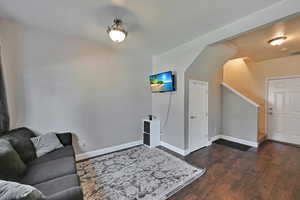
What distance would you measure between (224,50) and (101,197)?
3920mm

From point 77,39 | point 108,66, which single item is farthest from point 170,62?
point 77,39

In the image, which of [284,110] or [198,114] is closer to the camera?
[198,114]

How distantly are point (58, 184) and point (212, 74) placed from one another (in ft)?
13.4

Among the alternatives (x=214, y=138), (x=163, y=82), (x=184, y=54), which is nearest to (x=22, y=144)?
(x=163, y=82)

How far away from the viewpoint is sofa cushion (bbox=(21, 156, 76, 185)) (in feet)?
5.09

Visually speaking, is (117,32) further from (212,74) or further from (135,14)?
(212,74)

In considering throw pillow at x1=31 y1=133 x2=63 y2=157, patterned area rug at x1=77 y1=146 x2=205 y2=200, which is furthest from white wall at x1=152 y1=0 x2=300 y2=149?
throw pillow at x1=31 y1=133 x2=63 y2=157

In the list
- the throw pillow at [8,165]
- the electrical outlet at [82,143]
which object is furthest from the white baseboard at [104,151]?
the throw pillow at [8,165]

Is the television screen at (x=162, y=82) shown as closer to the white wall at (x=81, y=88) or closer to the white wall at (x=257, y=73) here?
the white wall at (x=81, y=88)

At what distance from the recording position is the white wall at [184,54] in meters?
1.76

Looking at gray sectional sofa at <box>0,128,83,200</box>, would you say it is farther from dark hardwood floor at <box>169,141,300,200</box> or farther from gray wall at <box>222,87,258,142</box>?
gray wall at <box>222,87,258,142</box>

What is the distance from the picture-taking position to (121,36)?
83.3 inches

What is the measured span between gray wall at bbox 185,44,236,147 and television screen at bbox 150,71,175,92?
0.39m

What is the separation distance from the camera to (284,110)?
399cm
